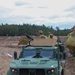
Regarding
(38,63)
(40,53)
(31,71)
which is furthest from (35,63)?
(40,53)

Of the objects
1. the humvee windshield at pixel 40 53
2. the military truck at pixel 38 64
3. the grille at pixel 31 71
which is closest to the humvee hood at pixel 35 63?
the military truck at pixel 38 64

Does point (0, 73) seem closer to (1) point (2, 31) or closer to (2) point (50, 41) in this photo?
(2) point (50, 41)

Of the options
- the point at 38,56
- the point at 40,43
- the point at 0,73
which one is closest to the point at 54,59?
the point at 38,56

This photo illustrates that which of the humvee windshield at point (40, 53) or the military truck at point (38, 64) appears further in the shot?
the humvee windshield at point (40, 53)

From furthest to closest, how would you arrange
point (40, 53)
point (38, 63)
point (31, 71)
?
1. point (40, 53)
2. point (38, 63)
3. point (31, 71)

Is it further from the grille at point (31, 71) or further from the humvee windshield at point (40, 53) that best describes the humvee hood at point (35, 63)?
the humvee windshield at point (40, 53)

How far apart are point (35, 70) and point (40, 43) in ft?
9.06

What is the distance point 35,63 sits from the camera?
466 inches

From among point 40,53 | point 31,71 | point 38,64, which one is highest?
point 40,53

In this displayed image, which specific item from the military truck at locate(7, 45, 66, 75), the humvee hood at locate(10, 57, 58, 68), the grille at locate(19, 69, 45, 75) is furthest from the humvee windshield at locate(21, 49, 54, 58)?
the grille at locate(19, 69, 45, 75)

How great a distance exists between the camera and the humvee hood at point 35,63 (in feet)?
38.1

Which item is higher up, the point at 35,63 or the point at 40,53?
the point at 40,53

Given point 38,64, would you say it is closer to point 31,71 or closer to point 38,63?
point 38,63

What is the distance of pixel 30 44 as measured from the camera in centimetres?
1465
